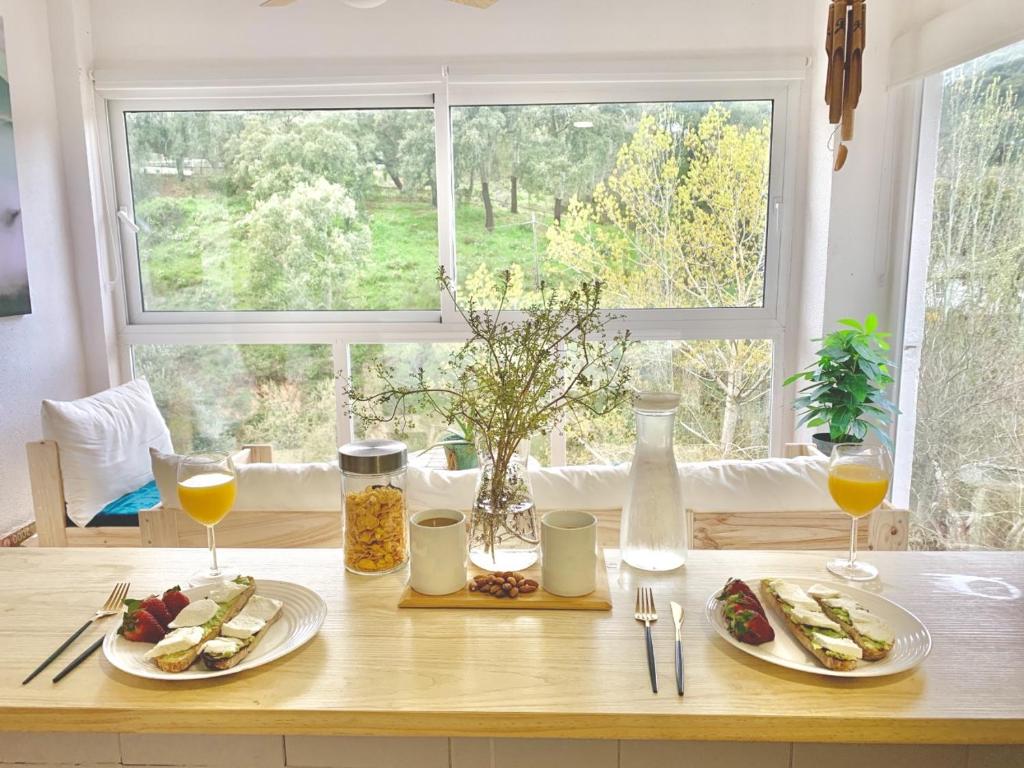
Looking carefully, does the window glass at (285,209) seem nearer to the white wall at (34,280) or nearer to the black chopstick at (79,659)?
the white wall at (34,280)

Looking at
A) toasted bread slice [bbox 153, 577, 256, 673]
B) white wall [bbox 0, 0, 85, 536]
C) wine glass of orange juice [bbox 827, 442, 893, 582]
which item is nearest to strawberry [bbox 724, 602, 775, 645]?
wine glass of orange juice [bbox 827, 442, 893, 582]

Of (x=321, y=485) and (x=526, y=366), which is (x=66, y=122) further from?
(x=526, y=366)

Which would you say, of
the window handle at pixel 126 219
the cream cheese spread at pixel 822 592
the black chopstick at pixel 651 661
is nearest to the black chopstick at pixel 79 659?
the black chopstick at pixel 651 661

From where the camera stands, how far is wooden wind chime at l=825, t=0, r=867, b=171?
93.2 inches

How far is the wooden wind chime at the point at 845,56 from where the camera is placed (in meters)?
2.37

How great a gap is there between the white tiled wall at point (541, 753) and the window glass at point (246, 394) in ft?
9.00

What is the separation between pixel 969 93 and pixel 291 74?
2.62 meters

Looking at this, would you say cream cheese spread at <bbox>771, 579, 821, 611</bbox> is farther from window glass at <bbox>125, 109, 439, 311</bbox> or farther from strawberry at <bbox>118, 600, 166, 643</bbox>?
window glass at <bbox>125, 109, 439, 311</bbox>

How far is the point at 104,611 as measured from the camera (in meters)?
1.01

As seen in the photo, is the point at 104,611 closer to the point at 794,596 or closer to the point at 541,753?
the point at 541,753

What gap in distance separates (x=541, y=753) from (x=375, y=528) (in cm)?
39

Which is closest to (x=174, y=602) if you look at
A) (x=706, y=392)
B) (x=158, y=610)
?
(x=158, y=610)

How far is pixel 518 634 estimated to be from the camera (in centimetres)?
94

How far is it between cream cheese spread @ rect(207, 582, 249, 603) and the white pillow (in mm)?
1938
